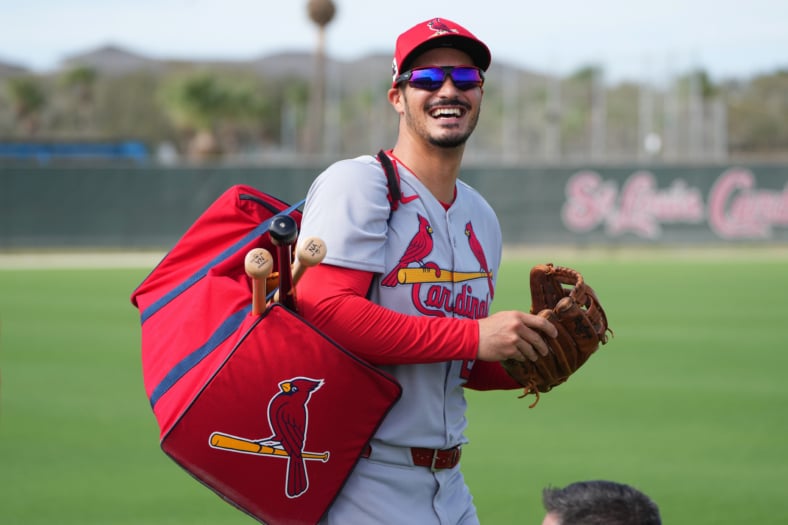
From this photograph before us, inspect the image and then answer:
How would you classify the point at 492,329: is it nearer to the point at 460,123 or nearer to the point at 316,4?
the point at 460,123

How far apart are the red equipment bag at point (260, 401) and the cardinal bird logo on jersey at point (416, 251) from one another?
27cm

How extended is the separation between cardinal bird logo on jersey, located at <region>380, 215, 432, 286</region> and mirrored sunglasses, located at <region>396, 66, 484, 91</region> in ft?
1.22

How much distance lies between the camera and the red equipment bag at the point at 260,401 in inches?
103

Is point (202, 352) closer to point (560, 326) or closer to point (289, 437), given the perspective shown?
point (289, 437)

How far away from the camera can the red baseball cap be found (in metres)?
2.92

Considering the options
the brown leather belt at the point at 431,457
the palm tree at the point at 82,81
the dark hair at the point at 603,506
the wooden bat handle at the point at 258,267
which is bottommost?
the brown leather belt at the point at 431,457

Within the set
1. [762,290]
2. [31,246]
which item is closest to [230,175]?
[31,246]

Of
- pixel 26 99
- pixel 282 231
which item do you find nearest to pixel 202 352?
pixel 282 231

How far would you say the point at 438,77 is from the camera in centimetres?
292

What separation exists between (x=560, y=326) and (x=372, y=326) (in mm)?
605

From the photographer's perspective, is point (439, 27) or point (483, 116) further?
point (483, 116)

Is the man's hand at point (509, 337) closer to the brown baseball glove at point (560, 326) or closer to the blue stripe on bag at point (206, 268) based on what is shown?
the brown baseball glove at point (560, 326)

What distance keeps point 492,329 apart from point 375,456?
51cm

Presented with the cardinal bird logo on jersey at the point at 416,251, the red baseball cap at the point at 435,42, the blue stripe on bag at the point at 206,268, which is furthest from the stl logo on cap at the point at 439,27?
the blue stripe on bag at the point at 206,268
